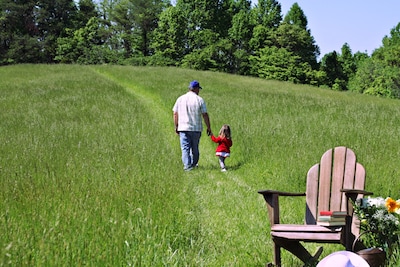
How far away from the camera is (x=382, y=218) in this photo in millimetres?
3717

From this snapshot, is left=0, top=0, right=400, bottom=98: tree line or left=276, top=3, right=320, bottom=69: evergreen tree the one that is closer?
left=0, top=0, right=400, bottom=98: tree line

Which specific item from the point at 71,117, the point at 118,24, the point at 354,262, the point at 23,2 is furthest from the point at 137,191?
the point at 23,2

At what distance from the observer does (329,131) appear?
11.6m

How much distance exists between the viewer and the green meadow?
360cm

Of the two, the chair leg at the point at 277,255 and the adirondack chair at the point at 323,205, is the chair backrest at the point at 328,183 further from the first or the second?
the chair leg at the point at 277,255

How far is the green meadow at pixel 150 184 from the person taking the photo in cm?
360

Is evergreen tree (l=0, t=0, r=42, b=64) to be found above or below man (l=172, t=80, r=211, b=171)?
above

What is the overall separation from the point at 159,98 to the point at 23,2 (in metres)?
66.9

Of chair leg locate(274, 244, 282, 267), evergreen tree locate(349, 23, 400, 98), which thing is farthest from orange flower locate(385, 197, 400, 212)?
evergreen tree locate(349, 23, 400, 98)

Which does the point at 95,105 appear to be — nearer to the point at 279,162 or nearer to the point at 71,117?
the point at 71,117

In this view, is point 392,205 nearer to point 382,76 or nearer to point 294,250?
point 294,250

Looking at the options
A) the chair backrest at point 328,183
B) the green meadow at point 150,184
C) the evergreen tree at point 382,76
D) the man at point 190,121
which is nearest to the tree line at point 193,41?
the evergreen tree at point 382,76

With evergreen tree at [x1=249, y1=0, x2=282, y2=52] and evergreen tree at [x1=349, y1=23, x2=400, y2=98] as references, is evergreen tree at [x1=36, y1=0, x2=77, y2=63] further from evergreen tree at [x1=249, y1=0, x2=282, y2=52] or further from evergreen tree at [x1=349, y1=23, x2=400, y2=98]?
evergreen tree at [x1=349, y1=23, x2=400, y2=98]

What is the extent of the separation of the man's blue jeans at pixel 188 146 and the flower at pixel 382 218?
5.93 m
